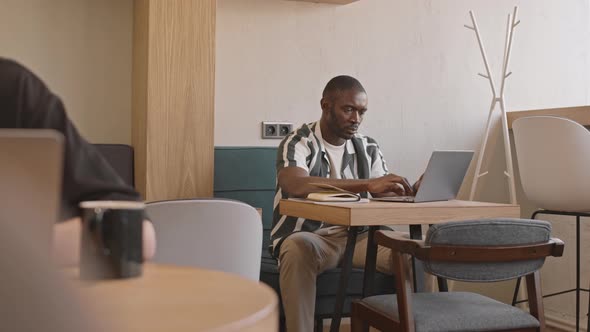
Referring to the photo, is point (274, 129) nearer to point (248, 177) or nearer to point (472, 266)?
point (248, 177)

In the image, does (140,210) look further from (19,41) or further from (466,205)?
(19,41)

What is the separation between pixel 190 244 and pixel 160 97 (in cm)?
167

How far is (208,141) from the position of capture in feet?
11.1

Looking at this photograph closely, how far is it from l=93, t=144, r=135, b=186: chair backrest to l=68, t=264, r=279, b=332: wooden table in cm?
274

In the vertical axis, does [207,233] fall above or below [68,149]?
below

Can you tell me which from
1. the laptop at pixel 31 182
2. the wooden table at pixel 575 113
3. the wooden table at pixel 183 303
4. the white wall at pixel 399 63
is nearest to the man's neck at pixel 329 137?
the white wall at pixel 399 63

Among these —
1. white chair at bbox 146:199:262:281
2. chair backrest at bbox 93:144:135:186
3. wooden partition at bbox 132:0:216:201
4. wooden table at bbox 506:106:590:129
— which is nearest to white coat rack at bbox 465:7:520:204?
wooden table at bbox 506:106:590:129

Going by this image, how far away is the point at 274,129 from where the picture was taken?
3971 millimetres

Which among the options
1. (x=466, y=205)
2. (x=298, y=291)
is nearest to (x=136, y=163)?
(x=298, y=291)

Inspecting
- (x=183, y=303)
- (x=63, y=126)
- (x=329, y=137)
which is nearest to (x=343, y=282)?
(x=329, y=137)

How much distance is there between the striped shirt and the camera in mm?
3098

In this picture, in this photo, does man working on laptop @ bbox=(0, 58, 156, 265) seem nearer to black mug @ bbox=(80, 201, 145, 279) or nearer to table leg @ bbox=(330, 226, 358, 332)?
black mug @ bbox=(80, 201, 145, 279)

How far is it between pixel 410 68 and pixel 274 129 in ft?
3.15

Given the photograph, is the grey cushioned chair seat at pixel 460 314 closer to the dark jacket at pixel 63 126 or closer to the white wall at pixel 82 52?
the dark jacket at pixel 63 126
